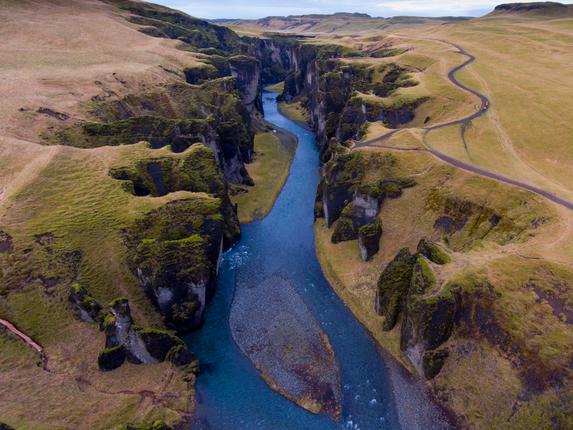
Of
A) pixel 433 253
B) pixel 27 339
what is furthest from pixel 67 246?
pixel 433 253

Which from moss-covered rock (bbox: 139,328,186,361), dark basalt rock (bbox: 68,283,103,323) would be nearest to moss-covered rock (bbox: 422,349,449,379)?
moss-covered rock (bbox: 139,328,186,361)

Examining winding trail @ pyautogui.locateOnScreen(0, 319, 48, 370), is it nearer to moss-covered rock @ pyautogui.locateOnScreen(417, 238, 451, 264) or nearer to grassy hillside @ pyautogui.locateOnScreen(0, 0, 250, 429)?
grassy hillside @ pyautogui.locateOnScreen(0, 0, 250, 429)

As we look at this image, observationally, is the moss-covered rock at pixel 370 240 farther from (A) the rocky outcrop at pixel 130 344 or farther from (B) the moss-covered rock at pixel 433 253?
(A) the rocky outcrop at pixel 130 344

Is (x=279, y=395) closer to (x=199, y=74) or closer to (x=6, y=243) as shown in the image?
(x=6, y=243)

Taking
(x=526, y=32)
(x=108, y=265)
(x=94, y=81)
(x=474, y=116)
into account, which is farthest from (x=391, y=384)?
(x=526, y=32)

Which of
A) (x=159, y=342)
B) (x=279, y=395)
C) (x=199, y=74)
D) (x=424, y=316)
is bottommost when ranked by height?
(x=279, y=395)

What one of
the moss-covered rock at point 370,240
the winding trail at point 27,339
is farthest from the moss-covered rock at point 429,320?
the winding trail at point 27,339
